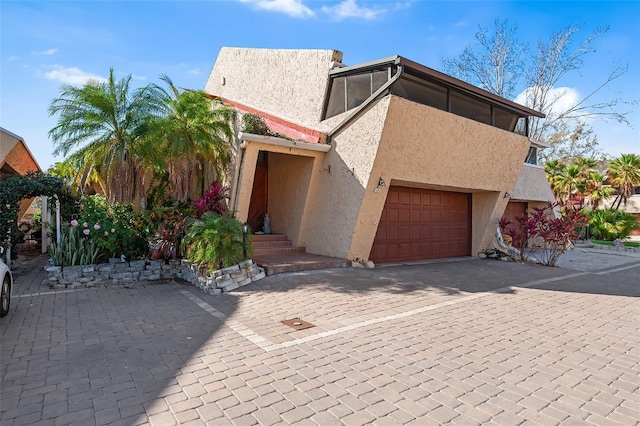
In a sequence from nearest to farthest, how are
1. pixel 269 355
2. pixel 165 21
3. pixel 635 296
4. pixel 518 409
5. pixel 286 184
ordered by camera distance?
pixel 518 409
pixel 269 355
pixel 635 296
pixel 165 21
pixel 286 184

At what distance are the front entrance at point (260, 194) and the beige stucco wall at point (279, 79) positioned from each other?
2.09 m

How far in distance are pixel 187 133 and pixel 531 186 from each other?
1709 cm

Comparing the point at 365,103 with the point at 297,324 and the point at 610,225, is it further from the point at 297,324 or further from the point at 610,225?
the point at 610,225

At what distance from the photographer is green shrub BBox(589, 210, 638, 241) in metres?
24.0

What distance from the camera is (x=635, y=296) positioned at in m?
8.71

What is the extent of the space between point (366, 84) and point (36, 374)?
10.2 meters

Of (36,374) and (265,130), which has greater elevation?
(265,130)

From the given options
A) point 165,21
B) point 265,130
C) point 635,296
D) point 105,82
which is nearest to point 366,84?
point 265,130

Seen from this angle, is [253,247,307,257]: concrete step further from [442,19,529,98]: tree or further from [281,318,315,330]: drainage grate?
[442,19,529,98]: tree

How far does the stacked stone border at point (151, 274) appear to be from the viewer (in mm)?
8508

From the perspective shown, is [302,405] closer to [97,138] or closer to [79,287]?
[79,287]

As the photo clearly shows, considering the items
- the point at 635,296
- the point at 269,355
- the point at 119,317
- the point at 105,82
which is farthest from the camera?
the point at 105,82

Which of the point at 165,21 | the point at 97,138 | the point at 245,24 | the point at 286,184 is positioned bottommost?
the point at 286,184

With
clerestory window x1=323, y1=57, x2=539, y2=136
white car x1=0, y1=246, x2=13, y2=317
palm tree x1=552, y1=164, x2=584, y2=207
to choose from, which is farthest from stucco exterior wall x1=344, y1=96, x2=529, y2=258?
palm tree x1=552, y1=164, x2=584, y2=207
